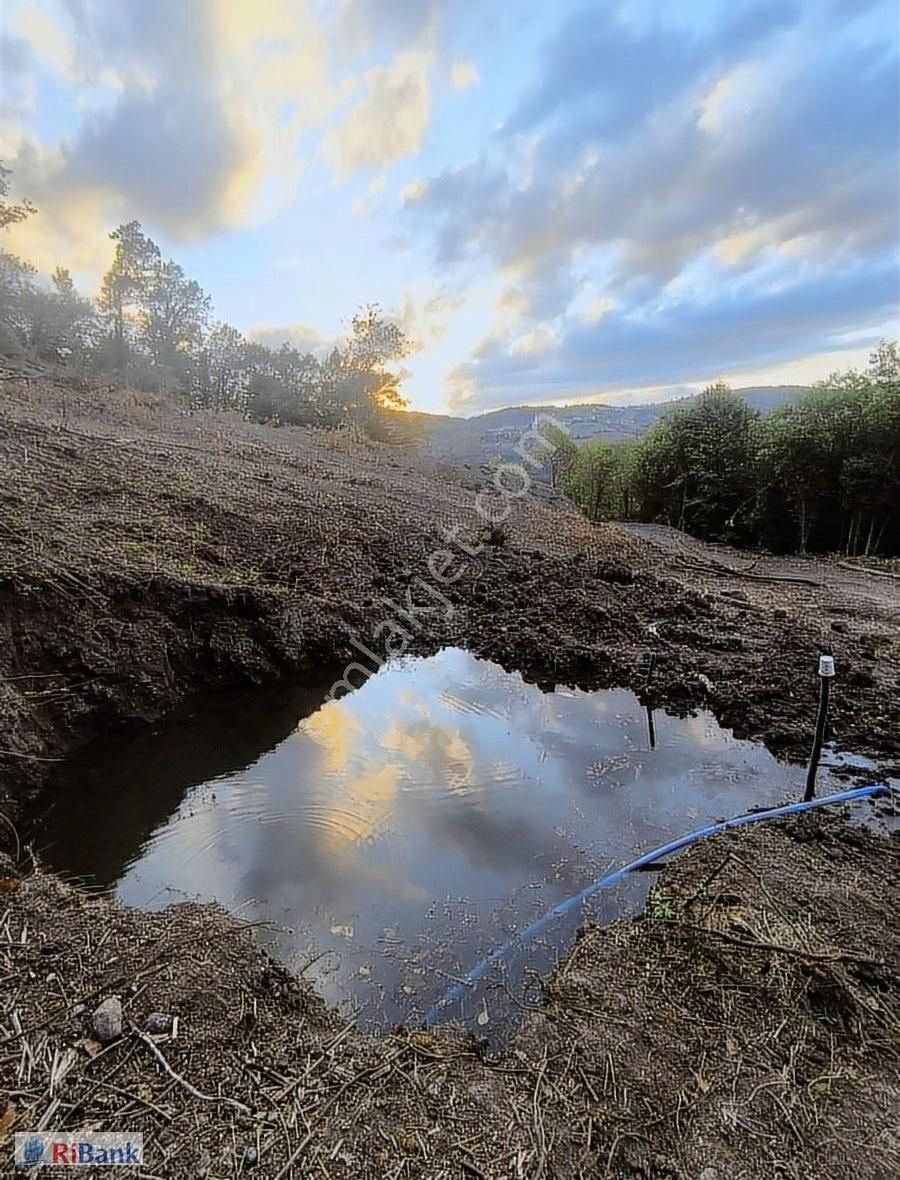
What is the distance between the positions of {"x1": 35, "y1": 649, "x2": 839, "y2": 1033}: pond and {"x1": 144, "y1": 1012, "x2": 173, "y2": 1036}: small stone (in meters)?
0.74

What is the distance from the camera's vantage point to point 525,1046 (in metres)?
2.19

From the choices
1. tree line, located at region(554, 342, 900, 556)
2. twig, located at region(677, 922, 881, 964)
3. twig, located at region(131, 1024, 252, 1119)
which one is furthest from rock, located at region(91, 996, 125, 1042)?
tree line, located at region(554, 342, 900, 556)

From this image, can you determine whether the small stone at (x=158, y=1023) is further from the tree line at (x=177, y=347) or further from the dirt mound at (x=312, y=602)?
the tree line at (x=177, y=347)

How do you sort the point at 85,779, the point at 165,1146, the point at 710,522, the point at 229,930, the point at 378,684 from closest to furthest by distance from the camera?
1. the point at 165,1146
2. the point at 229,930
3. the point at 85,779
4. the point at 378,684
5. the point at 710,522

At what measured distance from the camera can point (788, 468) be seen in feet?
39.4

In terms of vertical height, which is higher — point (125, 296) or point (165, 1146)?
point (125, 296)

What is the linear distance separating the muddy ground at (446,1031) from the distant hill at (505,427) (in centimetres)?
1312

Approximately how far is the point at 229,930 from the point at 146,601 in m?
3.41

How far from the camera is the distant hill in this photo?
73.0 feet

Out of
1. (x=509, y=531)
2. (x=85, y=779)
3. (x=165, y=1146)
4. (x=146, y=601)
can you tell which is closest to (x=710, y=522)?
(x=509, y=531)

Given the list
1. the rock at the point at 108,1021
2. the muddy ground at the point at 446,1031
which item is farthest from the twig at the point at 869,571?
the rock at the point at 108,1021

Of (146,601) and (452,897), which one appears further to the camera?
(146,601)

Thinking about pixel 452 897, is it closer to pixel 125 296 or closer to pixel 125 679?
pixel 125 679

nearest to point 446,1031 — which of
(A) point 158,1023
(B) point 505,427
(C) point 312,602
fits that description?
(A) point 158,1023
